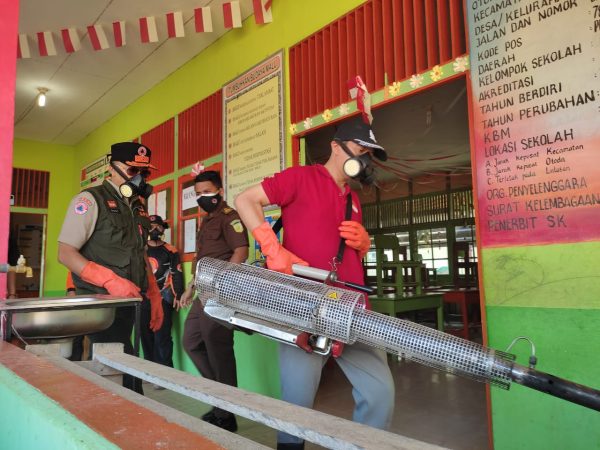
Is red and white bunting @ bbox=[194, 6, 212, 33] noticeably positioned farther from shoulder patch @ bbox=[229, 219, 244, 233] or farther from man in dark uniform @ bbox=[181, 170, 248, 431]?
shoulder patch @ bbox=[229, 219, 244, 233]

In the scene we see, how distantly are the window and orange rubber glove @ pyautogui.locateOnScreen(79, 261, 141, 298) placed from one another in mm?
8369

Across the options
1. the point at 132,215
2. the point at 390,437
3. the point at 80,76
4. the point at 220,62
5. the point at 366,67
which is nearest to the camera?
the point at 390,437

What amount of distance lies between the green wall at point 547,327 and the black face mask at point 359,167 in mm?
792

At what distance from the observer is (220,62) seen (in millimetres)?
4336

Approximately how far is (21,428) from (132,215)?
1.69 m

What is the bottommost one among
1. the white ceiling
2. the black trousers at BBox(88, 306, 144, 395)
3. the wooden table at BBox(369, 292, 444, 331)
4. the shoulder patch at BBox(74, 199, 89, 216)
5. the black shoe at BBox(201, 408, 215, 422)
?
the black shoe at BBox(201, 408, 215, 422)

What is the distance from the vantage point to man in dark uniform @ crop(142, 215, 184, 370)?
4.44m

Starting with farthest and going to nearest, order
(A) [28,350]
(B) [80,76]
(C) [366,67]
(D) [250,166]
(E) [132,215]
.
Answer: (B) [80,76] < (D) [250,166] < (C) [366,67] < (E) [132,215] < (A) [28,350]

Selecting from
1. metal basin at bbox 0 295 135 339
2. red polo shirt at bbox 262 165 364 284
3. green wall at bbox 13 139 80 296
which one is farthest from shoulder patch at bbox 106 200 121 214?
green wall at bbox 13 139 80 296

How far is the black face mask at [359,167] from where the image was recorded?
1.82 m

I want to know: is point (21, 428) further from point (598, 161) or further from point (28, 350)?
point (598, 161)

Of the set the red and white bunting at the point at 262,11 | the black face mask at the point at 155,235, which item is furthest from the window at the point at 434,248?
the red and white bunting at the point at 262,11

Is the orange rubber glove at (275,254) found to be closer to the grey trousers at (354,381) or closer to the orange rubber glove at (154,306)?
the grey trousers at (354,381)

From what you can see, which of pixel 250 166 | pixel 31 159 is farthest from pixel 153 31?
pixel 31 159
